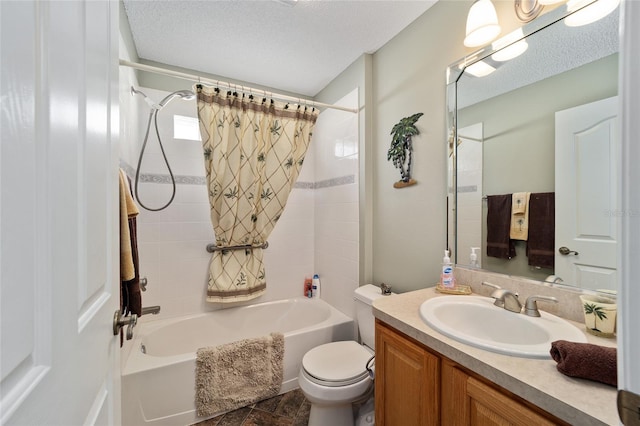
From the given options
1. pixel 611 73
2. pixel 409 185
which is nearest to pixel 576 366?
pixel 611 73

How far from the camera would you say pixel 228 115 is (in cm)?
188

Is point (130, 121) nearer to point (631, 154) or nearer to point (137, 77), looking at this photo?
point (137, 77)

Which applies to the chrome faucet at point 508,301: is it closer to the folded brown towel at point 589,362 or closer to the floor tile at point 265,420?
the folded brown towel at point 589,362

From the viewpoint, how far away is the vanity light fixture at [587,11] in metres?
0.90

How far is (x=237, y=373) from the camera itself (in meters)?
1.66

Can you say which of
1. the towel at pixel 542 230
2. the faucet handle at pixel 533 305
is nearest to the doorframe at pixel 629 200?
the faucet handle at pixel 533 305

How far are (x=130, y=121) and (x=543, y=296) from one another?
2.38 metres

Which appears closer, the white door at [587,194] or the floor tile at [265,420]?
the white door at [587,194]

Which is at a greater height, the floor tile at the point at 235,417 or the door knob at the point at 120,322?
the door knob at the point at 120,322

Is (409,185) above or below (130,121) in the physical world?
below

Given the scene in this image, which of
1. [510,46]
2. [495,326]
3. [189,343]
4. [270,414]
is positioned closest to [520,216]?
[495,326]

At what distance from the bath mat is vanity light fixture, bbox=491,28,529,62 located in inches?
79.4

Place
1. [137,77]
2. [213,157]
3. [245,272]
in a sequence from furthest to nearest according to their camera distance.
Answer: [245,272] < [137,77] < [213,157]

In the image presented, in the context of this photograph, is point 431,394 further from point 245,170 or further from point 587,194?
point 245,170
